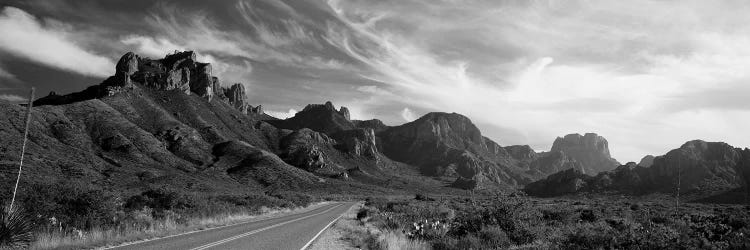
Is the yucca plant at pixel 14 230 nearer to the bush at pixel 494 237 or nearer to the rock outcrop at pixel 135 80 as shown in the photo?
the bush at pixel 494 237

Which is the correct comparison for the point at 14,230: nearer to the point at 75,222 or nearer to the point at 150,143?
the point at 75,222

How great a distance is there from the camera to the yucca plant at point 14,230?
12383 millimetres

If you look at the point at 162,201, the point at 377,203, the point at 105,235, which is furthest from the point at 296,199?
the point at 105,235

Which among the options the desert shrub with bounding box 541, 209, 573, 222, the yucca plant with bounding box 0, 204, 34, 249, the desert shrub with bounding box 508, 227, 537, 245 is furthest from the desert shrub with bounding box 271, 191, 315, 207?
the yucca plant with bounding box 0, 204, 34, 249

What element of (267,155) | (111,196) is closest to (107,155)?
(267,155)

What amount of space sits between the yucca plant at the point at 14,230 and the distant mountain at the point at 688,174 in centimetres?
16232

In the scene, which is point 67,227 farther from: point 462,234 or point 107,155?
point 107,155

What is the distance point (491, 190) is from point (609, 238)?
517cm

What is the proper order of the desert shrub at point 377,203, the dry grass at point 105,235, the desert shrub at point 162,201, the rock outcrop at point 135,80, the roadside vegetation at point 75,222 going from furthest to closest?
1. the rock outcrop at point 135,80
2. the desert shrub at point 377,203
3. the desert shrub at point 162,201
4. the dry grass at point 105,235
5. the roadside vegetation at point 75,222

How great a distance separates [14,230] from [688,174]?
18852cm

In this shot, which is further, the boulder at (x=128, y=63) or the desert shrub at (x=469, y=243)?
the boulder at (x=128, y=63)

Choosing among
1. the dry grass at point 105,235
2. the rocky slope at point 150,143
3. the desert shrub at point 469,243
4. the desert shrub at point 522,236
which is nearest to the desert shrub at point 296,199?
the rocky slope at point 150,143

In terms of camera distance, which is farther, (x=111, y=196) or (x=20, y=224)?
(x=111, y=196)

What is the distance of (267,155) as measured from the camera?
534ft
